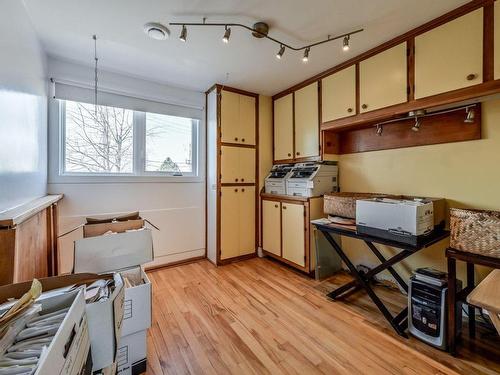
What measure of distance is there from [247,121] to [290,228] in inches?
62.4

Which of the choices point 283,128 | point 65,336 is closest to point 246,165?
point 283,128

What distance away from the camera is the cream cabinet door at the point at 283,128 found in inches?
126

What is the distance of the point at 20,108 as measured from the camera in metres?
1.56

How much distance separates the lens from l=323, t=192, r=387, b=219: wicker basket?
7.49ft

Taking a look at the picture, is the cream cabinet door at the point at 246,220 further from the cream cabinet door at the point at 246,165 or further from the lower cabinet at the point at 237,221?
the cream cabinet door at the point at 246,165

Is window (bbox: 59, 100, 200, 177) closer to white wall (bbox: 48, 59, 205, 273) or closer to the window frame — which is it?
the window frame

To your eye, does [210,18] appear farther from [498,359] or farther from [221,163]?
[498,359]

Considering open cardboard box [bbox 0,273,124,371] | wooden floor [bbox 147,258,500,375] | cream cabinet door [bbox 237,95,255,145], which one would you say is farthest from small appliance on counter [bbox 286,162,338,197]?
open cardboard box [bbox 0,273,124,371]

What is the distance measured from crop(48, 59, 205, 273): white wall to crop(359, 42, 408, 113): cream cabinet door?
206 centimetres

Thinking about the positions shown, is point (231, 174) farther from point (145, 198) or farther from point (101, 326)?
point (101, 326)

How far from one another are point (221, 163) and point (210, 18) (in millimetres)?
1628

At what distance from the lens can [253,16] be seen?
178 centimetres

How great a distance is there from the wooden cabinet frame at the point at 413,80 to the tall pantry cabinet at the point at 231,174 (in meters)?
1.03

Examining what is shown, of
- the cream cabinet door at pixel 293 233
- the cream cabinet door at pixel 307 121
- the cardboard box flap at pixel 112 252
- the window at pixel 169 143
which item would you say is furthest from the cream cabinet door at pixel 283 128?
the cardboard box flap at pixel 112 252
